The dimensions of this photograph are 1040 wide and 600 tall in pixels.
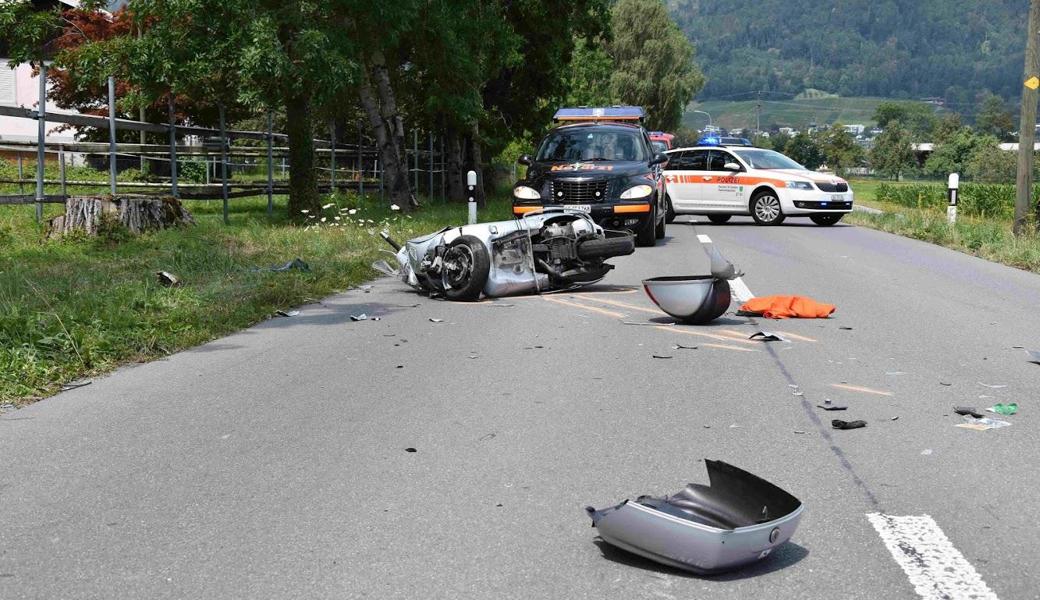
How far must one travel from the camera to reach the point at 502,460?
5793 millimetres

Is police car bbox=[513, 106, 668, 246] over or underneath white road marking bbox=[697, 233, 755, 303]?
over

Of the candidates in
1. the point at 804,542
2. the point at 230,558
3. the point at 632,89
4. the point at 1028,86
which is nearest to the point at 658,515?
the point at 804,542

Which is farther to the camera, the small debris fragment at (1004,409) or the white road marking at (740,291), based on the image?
the white road marking at (740,291)

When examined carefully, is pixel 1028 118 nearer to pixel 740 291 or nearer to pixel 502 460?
pixel 740 291

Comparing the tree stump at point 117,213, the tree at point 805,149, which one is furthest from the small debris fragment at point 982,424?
the tree at point 805,149

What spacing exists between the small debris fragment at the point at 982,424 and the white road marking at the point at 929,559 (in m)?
1.83

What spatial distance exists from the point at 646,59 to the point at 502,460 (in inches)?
3242

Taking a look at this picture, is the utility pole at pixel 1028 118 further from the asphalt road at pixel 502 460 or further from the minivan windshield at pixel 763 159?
the asphalt road at pixel 502 460

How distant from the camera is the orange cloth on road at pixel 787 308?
11133 mm

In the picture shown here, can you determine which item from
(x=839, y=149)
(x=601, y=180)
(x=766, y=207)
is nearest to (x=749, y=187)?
(x=766, y=207)

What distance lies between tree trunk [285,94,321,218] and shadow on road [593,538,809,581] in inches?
749

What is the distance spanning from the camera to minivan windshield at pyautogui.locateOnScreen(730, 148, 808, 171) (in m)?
27.9

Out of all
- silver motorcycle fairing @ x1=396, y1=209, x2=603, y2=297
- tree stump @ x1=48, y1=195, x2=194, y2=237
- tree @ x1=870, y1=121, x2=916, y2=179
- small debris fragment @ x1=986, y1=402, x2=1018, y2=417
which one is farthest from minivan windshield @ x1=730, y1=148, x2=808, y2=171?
tree @ x1=870, y1=121, x2=916, y2=179

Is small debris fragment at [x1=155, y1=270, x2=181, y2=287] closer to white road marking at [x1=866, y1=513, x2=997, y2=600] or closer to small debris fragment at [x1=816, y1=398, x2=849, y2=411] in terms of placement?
small debris fragment at [x1=816, y1=398, x2=849, y2=411]
